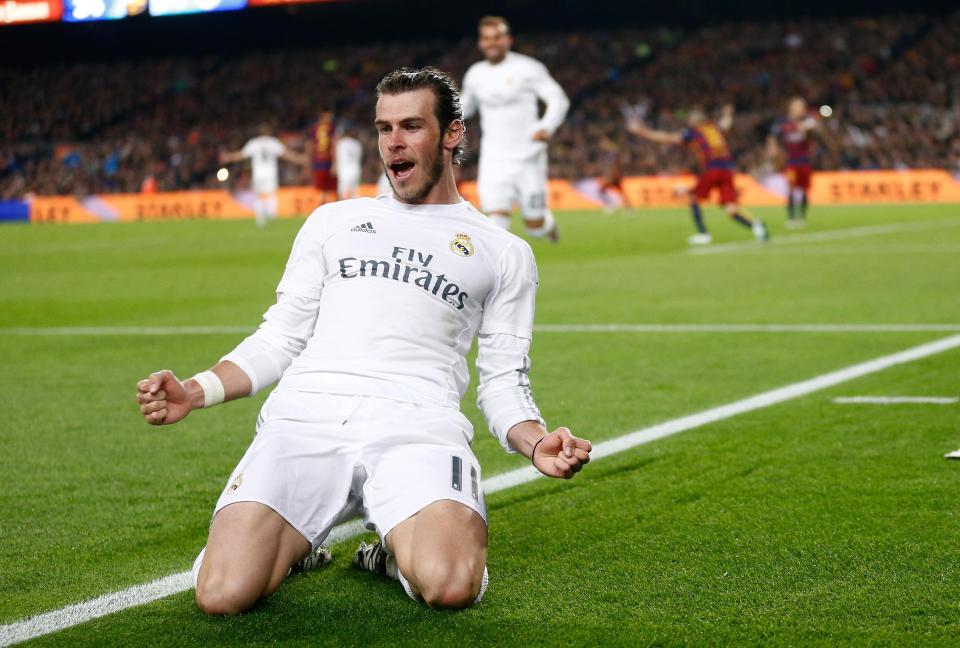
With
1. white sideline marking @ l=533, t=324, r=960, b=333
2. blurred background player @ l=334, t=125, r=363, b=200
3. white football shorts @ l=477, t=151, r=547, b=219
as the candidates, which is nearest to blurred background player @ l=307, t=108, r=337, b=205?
blurred background player @ l=334, t=125, r=363, b=200

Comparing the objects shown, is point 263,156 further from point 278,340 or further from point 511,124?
point 278,340

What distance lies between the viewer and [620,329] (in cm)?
1045

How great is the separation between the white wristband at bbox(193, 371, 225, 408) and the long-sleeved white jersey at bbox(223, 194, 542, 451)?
15cm

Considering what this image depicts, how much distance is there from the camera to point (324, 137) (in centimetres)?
3023

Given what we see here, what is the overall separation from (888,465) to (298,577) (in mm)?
2546

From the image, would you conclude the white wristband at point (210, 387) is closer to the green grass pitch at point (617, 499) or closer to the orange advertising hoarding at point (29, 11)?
the green grass pitch at point (617, 499)

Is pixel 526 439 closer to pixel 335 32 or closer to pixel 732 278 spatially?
pixel 732 278

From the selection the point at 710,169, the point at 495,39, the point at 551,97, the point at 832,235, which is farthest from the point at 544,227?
the point at 832,235

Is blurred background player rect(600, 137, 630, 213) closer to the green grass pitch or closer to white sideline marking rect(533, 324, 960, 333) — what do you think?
the green grass pitch

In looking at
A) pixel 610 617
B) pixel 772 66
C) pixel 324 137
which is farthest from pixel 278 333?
pixel 772 66

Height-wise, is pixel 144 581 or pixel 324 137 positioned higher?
pixel 324 137

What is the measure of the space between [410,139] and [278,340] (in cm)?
77

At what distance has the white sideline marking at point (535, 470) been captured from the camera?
3.66 m

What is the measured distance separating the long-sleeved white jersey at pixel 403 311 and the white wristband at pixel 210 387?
15 centimetres
